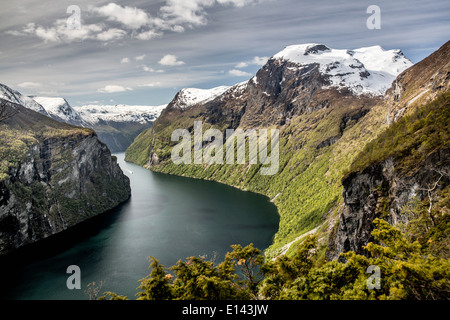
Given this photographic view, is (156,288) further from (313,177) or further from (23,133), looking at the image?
(23,133)

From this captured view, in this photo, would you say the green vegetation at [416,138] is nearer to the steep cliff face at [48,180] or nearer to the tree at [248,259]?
the tree at [248,259]

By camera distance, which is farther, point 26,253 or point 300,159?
point 300,159

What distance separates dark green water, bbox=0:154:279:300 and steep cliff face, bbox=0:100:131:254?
32.1 ft

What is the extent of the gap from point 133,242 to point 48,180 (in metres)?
69.6

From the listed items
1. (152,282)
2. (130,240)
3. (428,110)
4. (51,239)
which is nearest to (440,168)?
(428,110)

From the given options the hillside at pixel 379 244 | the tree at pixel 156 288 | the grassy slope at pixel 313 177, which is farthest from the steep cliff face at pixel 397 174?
the grassy slope at pixel 313 177

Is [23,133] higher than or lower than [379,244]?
higher

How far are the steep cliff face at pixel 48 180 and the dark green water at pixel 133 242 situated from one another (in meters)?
9.78

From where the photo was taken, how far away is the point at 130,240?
98.7 meters

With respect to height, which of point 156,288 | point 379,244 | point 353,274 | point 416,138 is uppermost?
point 416,138

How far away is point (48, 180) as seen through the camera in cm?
13338

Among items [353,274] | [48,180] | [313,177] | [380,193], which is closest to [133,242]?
[48,180]

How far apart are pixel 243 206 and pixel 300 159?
64498 millimetres
